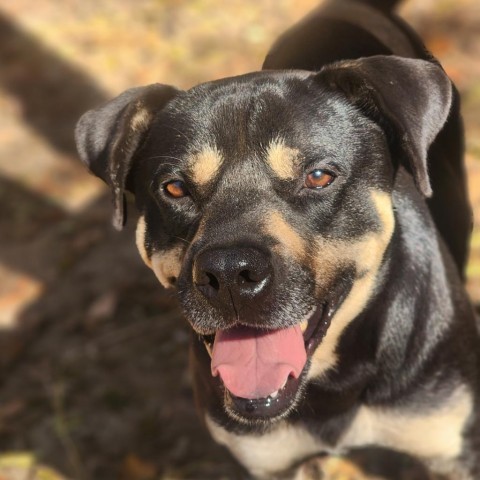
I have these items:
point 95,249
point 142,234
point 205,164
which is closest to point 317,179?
point 205,164

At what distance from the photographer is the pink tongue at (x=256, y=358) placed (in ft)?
9.88

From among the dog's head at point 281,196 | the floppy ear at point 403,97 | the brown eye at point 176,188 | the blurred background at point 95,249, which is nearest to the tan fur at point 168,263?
the dog's head at point 281,196

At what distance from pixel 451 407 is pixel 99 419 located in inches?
82.8

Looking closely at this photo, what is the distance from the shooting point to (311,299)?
2.90 metres

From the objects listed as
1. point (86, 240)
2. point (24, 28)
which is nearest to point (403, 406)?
point (86, 240)

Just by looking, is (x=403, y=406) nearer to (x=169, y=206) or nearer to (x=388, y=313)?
(x=388, y=313)

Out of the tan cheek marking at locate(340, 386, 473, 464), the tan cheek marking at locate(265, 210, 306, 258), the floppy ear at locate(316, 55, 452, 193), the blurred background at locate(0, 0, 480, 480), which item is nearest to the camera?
the tan cheek marking at locate(265, 210, 306, 258)

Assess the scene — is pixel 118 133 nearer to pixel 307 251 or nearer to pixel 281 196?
pixel 281 196

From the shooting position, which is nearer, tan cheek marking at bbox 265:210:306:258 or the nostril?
the nostril

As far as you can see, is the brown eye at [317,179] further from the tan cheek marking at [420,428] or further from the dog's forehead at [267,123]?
the tan cheek marking at [420,428]

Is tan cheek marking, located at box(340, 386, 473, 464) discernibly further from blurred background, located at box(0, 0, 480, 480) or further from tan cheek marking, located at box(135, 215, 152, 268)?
tan cheek marking, located at box(135, 215, 152, 268)

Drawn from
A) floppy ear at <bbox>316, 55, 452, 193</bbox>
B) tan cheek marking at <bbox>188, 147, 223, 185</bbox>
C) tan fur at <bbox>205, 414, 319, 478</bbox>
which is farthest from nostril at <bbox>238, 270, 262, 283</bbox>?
tan fur at <bbox>205, 414, 319, 478</bbox>

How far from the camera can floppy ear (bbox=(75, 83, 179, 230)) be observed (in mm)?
3273

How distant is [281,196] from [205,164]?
29 cm
